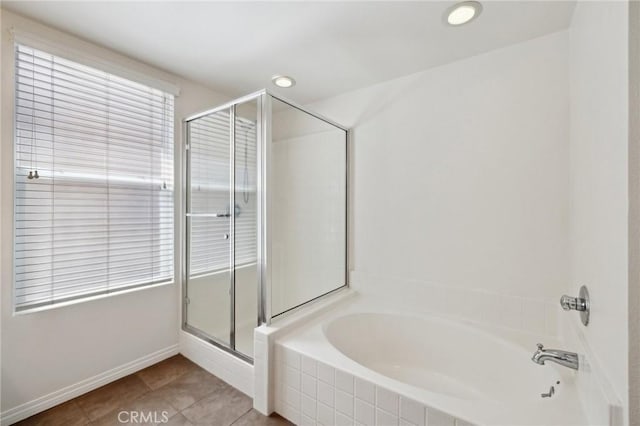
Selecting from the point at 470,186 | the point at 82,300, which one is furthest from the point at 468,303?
the point at 82,300

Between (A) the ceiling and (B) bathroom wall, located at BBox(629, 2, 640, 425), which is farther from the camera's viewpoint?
(A) the ceiling

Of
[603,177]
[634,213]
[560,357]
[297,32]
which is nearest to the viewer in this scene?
[634,213]

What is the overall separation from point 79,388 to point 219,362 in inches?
33.9

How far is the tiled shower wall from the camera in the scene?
116cm

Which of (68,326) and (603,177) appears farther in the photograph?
(68,326)

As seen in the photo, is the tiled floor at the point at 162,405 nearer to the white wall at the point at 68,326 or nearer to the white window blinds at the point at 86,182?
the white wall at the point at 68,326

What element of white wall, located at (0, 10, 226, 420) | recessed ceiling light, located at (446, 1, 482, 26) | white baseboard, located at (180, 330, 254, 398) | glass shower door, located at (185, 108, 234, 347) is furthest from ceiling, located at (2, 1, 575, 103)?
white baseboard, located at (180, 330, 254, 398)

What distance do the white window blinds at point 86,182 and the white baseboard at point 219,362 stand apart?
58cm

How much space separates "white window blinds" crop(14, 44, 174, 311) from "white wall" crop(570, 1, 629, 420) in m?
2.54

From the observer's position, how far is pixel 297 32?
5.40 feet

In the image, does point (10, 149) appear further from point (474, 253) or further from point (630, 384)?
point (474, 253)

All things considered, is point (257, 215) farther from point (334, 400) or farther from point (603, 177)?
point (603, 177)

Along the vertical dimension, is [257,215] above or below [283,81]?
below

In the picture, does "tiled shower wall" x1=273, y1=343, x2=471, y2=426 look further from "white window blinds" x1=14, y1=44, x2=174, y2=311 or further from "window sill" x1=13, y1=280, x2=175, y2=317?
"white window blinds" x1=14, y1=44, x2=174, y2=311
